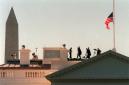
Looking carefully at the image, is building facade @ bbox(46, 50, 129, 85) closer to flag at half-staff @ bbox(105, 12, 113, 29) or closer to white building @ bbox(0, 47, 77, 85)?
white building @ bbox(0, 47, 77, 85)

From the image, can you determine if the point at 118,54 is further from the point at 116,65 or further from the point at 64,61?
the point at 64,61

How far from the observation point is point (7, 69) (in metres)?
53.0

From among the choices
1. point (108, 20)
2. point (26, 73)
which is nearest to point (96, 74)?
point (108, 20)

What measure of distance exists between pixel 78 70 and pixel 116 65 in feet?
9.67

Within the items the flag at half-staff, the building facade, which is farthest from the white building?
the flag at half-staff

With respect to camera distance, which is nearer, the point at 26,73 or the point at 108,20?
the point at 108,20

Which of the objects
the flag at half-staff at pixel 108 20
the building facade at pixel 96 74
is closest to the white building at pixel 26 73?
the building facade at pixel 96 74

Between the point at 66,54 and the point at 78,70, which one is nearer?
the point at 78,70

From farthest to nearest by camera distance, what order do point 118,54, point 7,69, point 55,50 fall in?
1. point 55,50
2. point 7,69
3. point 118,54

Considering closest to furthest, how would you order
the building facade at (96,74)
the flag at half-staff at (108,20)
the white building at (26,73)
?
the building facade at (96,74)
the white building at (26,73)
the flag at half-staff at (108,20)

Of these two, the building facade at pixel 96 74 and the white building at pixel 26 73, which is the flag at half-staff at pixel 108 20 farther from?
the white building at pixel 26 73

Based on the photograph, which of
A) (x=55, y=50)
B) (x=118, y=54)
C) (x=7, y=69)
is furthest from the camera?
(x=55, y=50)

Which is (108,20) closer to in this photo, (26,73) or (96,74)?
(96,74)

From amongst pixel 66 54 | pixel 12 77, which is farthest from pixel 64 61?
pixel 12 77
